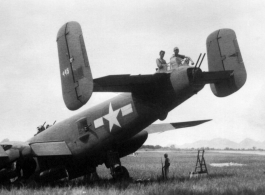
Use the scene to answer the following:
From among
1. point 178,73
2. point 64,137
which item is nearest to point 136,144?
point 64,137

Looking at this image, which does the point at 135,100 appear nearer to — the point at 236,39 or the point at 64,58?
the point at 64,58

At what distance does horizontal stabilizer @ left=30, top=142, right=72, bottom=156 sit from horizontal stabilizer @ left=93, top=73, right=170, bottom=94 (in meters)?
3.77

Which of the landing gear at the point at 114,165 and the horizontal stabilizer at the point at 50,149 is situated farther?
the horizontal stabilizer at the point at 50,149

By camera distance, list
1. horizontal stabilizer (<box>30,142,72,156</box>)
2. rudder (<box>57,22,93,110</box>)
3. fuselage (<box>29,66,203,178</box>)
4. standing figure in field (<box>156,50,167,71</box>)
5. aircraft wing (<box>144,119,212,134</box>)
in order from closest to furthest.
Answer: rudder (<box>57,22,93,110</box>) → fuselage (<box>29,66,203,178</box>) → standing figure in field (<box>156,50,167,71</box>) → horizontal stabilizer (<box>30,142,72,156</box>) → aircraft wing (<box>144,119,212,134</box>)

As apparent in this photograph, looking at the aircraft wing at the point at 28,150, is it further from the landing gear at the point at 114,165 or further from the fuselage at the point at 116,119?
the landing gear at the point at 114,165

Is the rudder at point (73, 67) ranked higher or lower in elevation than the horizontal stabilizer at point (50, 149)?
higher

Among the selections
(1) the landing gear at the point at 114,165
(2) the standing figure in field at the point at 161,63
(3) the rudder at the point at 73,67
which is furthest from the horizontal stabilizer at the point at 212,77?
(1) the landing gear at the point at 114,165

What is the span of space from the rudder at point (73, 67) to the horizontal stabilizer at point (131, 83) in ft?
1.33

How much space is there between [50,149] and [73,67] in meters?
3.95

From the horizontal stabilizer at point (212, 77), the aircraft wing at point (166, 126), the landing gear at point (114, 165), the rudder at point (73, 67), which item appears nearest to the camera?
the rudder at point (73, 67)

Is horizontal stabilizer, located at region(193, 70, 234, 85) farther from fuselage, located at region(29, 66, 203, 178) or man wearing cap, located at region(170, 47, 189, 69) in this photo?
man wearing cap, located at region(170, 47, 189, 69)

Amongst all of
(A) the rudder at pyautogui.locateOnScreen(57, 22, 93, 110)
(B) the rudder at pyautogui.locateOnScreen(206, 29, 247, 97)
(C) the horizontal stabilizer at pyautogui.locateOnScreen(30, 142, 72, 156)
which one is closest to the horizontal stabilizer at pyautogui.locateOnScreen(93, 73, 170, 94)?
(A) the rudder at pyautogui.locateOnScreen(57, 22, 93, 110)

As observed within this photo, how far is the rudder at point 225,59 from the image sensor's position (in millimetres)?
10284

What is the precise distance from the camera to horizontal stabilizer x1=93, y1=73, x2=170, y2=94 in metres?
8.75
